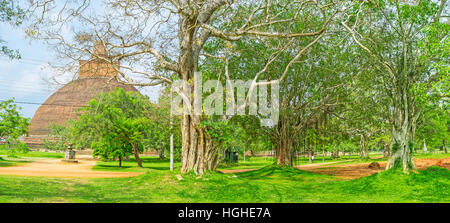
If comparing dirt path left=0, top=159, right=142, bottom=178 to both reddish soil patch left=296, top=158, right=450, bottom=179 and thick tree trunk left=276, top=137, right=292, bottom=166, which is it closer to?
thick tree trunk left=276, top=137, right=292, bottom=166

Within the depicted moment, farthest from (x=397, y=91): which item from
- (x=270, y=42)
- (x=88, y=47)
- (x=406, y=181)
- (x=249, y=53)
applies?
(x=88, y=47)

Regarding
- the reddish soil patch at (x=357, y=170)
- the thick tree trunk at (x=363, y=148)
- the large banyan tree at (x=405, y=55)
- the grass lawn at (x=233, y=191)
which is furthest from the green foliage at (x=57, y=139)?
the large banyan tree at (x=405, y=55)

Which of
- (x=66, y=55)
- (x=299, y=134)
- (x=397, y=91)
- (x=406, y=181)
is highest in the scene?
(x=66, y=55)

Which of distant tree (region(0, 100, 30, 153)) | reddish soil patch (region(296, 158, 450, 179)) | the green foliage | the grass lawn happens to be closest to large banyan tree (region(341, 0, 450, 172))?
the grass lawn

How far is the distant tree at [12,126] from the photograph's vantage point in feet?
69.0

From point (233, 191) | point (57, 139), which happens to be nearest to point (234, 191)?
point (233, 191)

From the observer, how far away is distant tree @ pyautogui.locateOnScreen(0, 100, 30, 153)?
2103cm

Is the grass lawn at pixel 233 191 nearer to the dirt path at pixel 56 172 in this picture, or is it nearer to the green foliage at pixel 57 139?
the dirt path at pixel 56 172

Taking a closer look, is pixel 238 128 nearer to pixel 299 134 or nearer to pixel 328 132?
pixel 299 134

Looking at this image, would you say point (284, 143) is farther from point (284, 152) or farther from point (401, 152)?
point (401, 152)

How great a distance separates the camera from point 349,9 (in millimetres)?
11445

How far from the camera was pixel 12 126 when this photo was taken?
839 inches

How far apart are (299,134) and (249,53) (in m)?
6.32

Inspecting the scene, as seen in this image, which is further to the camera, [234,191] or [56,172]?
[56,172]
